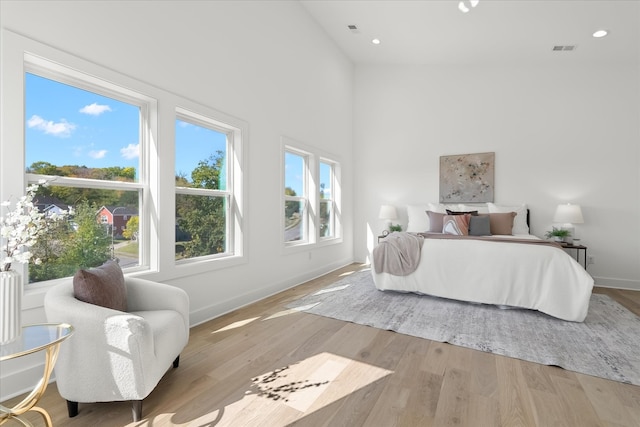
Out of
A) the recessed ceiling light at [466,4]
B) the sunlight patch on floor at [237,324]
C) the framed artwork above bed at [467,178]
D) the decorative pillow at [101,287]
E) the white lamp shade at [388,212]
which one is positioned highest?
the recessed ceiling light at [466,4]

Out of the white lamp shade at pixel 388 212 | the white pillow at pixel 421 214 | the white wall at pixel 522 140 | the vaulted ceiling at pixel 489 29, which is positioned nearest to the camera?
the vaulted ceiling at pixel 489 29

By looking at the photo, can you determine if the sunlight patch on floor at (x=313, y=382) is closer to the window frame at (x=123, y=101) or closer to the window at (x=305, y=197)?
the window frame at (x=123, y=101)

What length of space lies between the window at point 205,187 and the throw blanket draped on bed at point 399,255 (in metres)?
1.74

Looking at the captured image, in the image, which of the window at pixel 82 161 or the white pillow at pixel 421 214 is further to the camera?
the white pillow at pixel 421 214

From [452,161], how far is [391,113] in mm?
1505

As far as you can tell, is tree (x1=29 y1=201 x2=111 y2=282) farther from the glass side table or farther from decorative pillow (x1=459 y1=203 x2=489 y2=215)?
decorative pillow (x1=459 y1=203 x2=489 y2=215)

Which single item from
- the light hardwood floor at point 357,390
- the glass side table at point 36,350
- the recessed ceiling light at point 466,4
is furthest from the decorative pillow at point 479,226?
the glass side table at point 36,350

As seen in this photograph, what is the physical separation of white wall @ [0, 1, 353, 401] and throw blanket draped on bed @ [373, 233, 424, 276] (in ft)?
4.10

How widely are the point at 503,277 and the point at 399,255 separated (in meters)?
1.10

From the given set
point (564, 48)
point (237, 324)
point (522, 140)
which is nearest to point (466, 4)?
point (564, 48)

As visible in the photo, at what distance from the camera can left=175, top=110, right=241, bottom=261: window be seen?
3.00m

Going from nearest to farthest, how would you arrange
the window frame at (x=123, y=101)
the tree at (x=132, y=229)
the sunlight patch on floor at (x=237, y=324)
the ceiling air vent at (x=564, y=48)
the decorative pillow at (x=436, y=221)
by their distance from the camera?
1. the window frame at (x=123, y=101)
2. the tree at (x=132, y=229)
3. the sunlight patch on floor at (x=237, y=324)
4. the ceiling air vent at (x=564, y=48)
5. the decorative pillow at (x=436, y=221)

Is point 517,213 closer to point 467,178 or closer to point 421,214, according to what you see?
point 467,178

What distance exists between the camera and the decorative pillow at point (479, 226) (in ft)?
14.9
